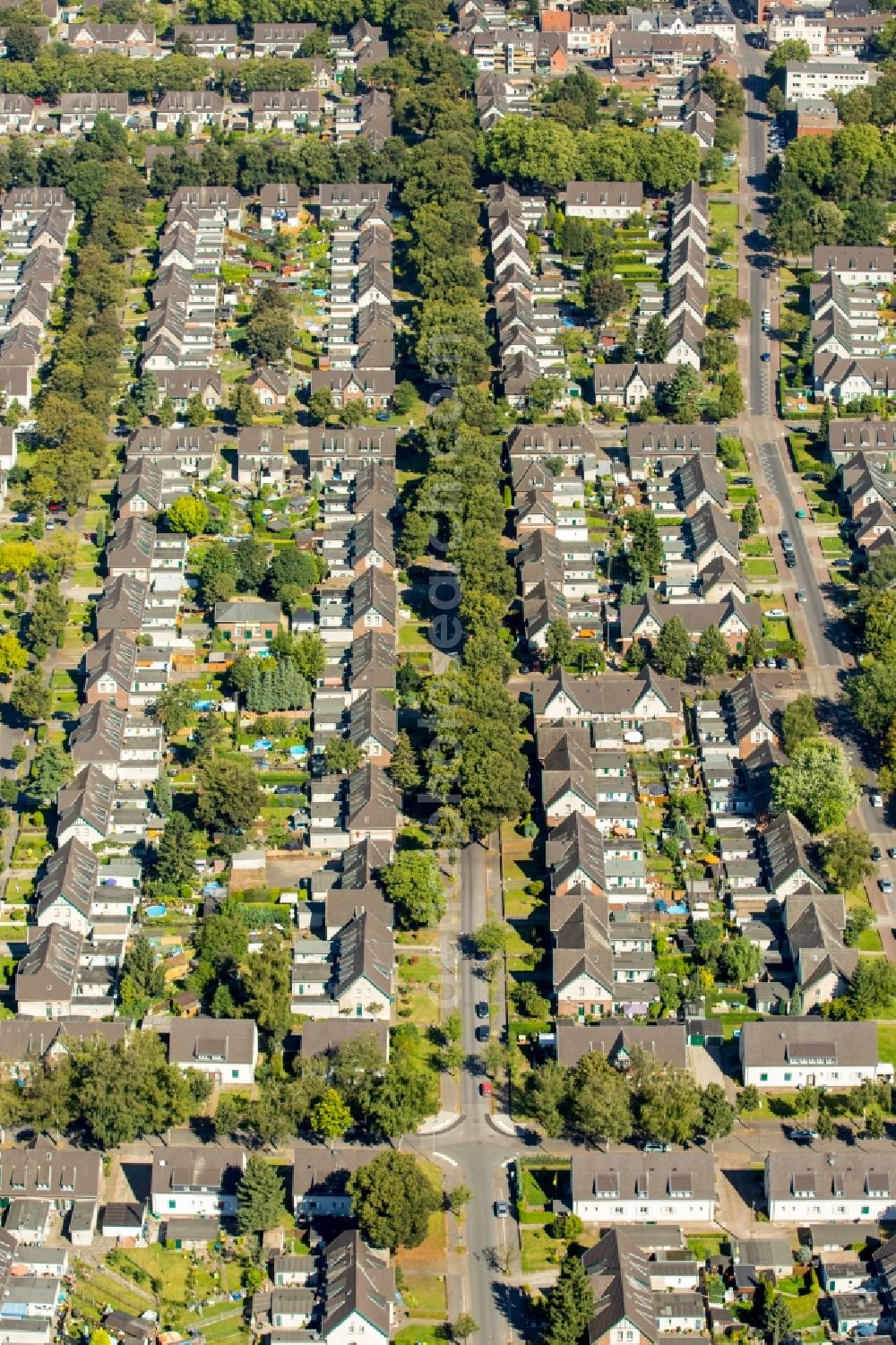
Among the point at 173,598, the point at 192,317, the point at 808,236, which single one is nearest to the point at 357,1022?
the point at 173,598

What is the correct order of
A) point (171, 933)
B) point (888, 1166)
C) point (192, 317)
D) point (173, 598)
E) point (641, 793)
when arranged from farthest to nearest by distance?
point (192, 317) → point (173, 598) → point (641, 793) → point (171, 933) → point (888, 1166)

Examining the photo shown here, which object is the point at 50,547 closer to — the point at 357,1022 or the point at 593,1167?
the point at 357,1022

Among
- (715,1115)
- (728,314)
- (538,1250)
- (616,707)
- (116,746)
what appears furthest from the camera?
(728,314)

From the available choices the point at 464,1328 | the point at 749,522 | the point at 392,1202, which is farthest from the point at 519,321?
the point at 464,1328

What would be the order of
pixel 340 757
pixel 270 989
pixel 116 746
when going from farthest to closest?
1. pixel 116 746
2. pixel 340 757
3. pixel 270 989

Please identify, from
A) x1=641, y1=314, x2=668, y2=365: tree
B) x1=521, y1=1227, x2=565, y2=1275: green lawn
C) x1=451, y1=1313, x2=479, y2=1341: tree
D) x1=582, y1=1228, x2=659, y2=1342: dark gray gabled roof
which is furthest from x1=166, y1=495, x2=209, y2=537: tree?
x1=451, y1=1313, x2=479, y2=1341: tree

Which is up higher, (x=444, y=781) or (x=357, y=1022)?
(x=444, y=781)

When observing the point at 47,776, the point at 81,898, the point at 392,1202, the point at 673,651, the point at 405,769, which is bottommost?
the point at 392,1202

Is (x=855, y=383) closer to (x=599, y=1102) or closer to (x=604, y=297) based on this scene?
(x=604, y=297)
